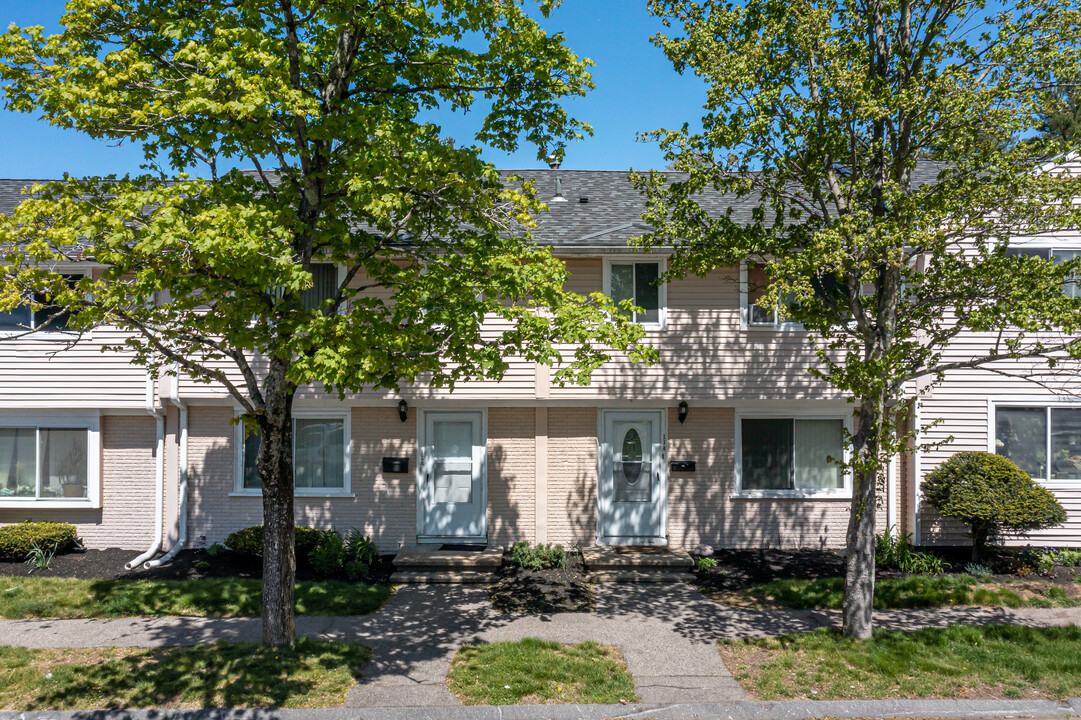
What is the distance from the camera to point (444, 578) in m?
10.4

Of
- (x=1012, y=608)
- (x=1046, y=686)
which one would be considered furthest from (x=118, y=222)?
(x=1012, y=608)

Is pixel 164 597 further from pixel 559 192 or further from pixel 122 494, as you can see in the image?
pixel 559 192

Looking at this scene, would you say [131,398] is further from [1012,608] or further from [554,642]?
[1012,608]

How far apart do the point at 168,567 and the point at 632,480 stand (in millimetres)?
7368

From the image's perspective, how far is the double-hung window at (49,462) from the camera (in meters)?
11.7

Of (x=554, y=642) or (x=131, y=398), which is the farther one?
(x=131, y=398)

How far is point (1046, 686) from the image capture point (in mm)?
6742

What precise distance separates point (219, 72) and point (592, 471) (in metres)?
8.13

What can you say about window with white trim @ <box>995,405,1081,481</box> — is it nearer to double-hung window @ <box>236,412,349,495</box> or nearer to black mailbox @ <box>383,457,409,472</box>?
black mailbox @ <box>383,457,409,472</box>

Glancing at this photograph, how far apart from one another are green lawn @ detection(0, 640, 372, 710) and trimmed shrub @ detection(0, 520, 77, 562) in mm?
4030

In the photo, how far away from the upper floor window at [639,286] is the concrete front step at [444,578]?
468 cm

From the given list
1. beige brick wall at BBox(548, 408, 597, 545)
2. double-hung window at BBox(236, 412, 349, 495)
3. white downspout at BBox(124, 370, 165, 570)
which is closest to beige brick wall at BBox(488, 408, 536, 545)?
beige brick wall at BBox(548, 408, 597, 545)

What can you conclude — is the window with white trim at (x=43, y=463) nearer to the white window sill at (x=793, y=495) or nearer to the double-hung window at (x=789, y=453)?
the white window sill at (x=793, y=495)

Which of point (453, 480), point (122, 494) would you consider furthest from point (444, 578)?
point (122, 494)
